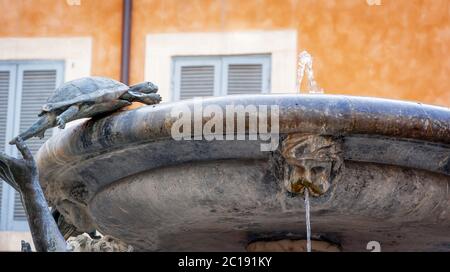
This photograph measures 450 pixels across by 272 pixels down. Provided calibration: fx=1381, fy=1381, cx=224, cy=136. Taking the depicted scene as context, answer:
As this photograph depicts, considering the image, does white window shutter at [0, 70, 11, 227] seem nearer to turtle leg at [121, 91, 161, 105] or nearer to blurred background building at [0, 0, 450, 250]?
blurred background building at [0, 0, 450, 250]

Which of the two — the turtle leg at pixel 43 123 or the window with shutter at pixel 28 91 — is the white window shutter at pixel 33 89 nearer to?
the window with shutter at pixel 28 91

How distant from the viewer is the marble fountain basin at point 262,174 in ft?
15.8

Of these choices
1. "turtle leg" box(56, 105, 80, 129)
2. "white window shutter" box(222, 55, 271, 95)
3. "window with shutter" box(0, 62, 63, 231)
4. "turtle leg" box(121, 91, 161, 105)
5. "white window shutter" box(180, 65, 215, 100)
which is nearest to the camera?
"turtle leg" box(56, 105, 80, 129)

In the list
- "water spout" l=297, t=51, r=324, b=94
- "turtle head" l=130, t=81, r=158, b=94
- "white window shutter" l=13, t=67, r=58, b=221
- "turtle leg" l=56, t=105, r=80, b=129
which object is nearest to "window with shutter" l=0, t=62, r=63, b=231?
"white window shutter" l=13, t=67, r=58, b=221

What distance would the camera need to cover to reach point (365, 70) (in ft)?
41.8

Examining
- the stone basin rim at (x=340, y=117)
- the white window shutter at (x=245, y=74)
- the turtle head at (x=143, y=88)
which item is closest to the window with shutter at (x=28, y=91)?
the white window shutter at (x=245, y=74)

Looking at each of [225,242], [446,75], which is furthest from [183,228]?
[446,75]

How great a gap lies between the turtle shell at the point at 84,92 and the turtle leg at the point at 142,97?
3cm

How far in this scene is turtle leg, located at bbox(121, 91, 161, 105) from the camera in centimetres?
520

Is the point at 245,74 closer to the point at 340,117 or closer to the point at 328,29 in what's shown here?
the point at 328,29

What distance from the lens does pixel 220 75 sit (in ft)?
41.9
